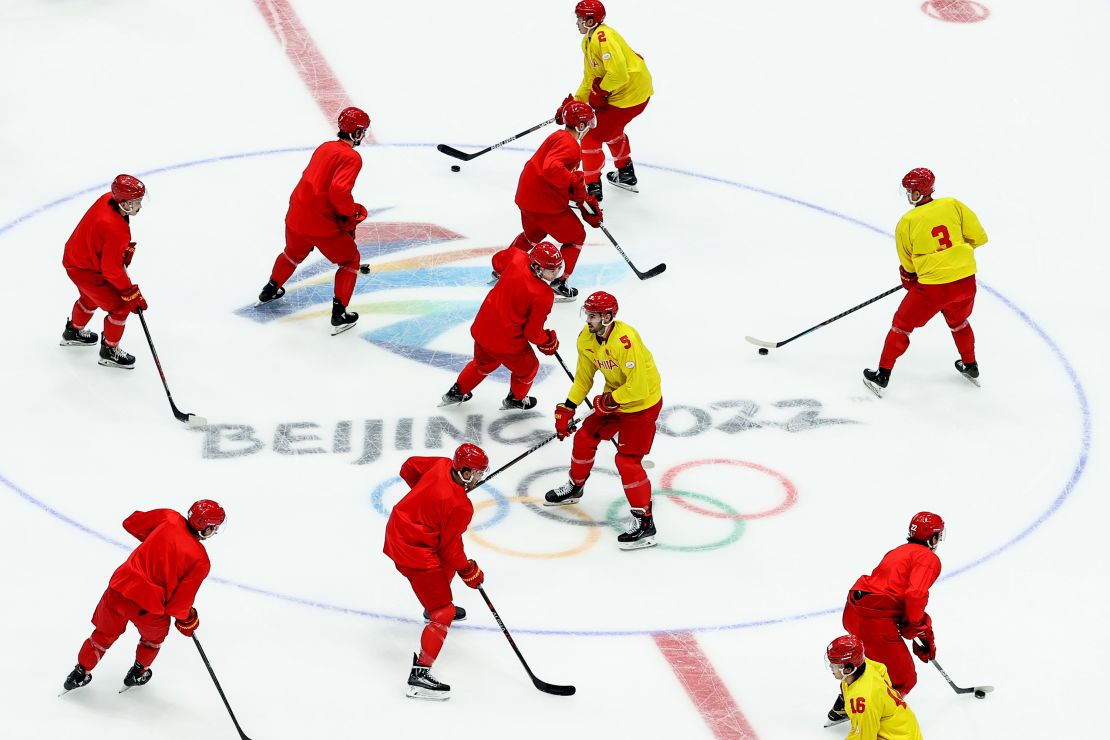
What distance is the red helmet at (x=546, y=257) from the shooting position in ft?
27.1

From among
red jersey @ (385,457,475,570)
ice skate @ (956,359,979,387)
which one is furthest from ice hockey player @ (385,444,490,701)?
ice skate @ (956,359,979,387)

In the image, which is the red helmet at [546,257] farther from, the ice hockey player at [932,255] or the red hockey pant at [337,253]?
the ice hockey player at [932,255]

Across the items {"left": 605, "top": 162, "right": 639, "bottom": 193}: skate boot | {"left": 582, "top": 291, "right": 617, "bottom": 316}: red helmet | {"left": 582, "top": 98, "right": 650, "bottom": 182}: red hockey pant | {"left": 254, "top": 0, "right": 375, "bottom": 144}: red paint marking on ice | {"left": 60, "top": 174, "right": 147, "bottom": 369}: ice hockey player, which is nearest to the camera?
{"left": 582, "top": 291, "right": 617, "bottom": 316}: red helmet

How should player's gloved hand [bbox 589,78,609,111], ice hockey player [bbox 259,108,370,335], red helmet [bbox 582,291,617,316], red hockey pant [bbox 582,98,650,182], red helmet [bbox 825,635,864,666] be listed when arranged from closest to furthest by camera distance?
red helmet [bbox 825,635,864,666], red helmet [bbox 582,291,617,316], ice hockey player [bbox 259,108,370,335], player's gloved hand [bbox 589,78,609,111], red hockey pant [bbox 582,98,650,182]

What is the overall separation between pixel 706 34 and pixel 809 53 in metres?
0.75

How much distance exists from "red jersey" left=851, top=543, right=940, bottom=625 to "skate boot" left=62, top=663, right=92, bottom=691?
2870 mm

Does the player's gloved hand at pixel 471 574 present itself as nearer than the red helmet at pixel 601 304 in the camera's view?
Yes

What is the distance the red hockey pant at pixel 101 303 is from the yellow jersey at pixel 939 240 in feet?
12.3

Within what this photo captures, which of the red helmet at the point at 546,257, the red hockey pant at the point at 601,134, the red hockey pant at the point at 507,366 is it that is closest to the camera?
the red helmet at the point at 546,257

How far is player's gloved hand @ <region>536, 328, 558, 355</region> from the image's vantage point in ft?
27.9

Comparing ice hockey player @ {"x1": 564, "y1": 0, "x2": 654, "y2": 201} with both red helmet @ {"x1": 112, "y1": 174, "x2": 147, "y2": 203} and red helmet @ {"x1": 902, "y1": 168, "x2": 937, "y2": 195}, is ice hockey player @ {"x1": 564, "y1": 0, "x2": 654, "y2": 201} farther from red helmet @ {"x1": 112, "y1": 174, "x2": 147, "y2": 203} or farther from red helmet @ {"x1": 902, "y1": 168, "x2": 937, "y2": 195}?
red helmet @ {"x1": 112, "y1": 174, "x2": 147, "y2": 203}

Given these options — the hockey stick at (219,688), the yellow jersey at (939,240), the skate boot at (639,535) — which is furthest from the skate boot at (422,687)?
the yellow jersey at (939,240)

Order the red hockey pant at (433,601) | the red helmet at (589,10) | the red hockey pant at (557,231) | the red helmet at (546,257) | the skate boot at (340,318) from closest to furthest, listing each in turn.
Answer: the red hockey pant at (433,601) → the red helmet at (546,257) → the skate boot at (340,318) → the red hockey pant at (557,231) → the red helmet at (589,10)

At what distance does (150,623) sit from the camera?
6.66 m
